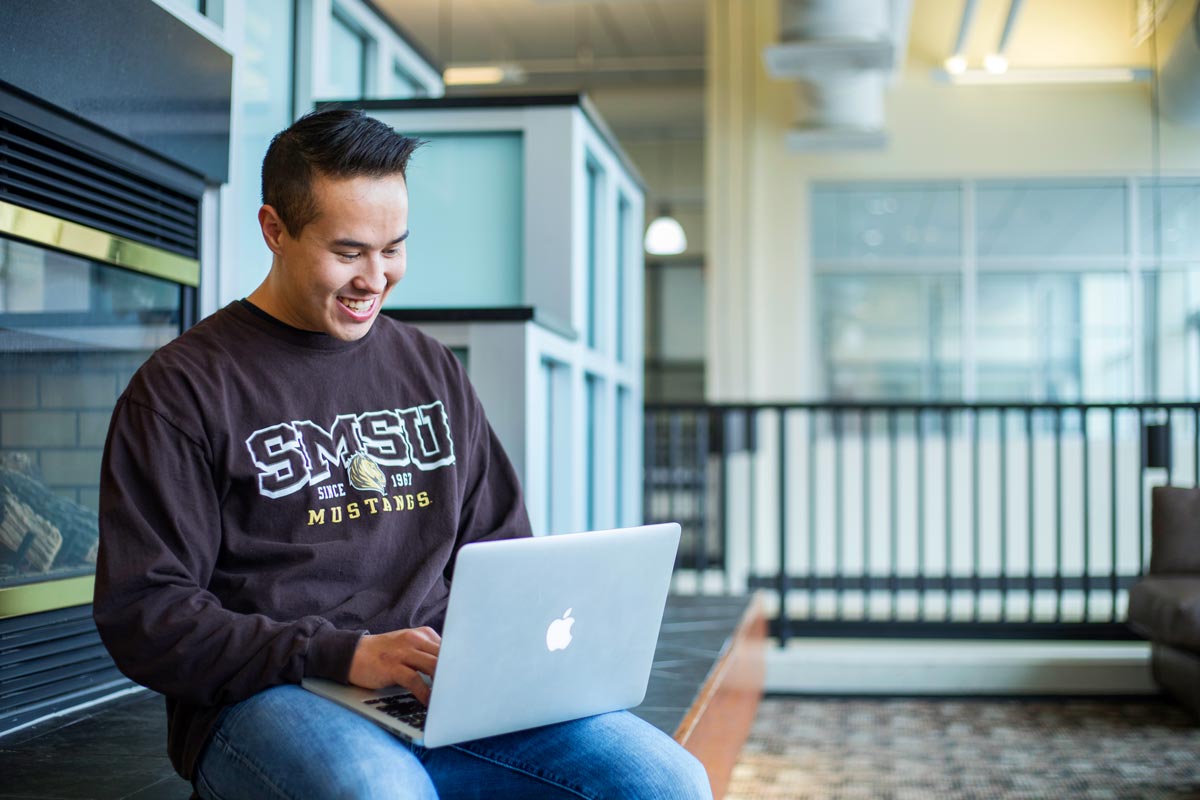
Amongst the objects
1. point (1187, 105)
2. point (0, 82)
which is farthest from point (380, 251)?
point (1187, 105)

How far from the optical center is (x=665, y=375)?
1103 centimetres

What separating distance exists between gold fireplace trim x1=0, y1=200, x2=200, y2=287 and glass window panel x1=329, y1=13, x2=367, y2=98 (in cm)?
101

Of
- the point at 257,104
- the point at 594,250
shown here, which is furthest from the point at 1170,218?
the point at 257,104

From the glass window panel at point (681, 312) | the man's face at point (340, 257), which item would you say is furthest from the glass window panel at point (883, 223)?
the man's face at point (340, 257)

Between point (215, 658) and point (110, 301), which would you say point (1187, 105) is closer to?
point (110, 301)

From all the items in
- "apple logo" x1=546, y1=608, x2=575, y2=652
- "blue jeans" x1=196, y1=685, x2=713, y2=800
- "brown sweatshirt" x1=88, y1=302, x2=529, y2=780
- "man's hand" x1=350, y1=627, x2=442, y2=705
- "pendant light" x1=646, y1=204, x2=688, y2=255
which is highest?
"pendant light" x1=646, y1=204, x2=688, y2=255

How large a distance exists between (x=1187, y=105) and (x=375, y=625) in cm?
503

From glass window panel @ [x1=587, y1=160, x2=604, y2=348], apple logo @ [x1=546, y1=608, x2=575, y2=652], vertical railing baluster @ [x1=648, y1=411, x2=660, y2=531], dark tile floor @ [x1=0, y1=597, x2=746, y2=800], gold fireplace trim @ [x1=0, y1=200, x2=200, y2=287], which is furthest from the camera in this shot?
vertical railing baluster @ [x1=648, y1=411, x2=660, y2=531]

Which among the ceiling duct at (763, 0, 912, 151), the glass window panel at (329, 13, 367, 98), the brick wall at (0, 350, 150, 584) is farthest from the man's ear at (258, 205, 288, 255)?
the ceiling duct at (763, 0, 912, 151)

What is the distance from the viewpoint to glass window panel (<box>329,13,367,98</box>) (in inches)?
129

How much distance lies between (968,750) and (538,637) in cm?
272

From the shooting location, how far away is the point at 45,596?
210 centimetres

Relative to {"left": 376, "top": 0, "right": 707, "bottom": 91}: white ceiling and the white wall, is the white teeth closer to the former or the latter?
the white wall

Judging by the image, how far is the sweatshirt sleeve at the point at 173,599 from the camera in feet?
4.03
